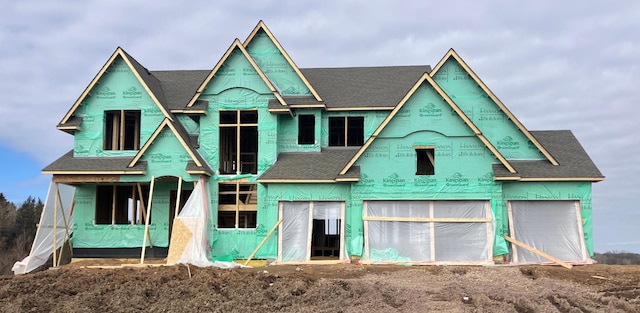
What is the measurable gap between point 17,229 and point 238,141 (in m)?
53.6

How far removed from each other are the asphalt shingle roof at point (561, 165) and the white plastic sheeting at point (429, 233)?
201 cm

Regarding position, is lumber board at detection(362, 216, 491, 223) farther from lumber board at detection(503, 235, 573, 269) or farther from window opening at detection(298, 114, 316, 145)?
window opening at detection(298, 114, 316, 145)

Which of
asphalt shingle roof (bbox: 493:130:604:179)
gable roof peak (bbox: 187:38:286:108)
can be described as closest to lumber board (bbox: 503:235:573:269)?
asphalt shingle roof (bbox: 493:130:604:179)

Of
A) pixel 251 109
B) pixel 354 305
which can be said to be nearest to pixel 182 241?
pixel 251 109

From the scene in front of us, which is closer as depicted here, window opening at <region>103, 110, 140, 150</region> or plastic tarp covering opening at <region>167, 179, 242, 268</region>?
plastic tarp covering opening at <region>167, 179, 242, 268</region>

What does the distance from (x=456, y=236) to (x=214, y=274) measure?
9.46 m

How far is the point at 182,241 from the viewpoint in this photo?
23.8m

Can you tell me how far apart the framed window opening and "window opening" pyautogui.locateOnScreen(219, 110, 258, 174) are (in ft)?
22.9

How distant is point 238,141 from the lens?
26.3m

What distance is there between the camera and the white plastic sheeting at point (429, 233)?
23.6 m

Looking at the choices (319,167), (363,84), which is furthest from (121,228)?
(363,84)

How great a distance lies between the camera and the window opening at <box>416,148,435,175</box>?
2542cm

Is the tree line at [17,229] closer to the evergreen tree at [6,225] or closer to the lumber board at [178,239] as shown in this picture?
the evergreen tree at [6,225]

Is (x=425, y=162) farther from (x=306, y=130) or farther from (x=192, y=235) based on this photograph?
(x=192, y=235)
